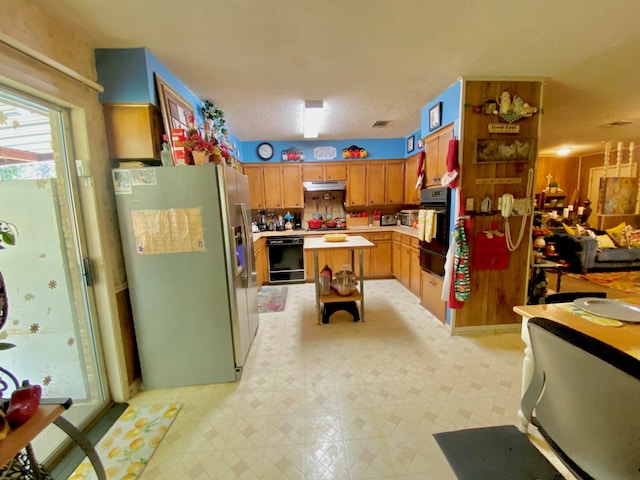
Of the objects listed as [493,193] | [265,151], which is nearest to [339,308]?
[493,193]

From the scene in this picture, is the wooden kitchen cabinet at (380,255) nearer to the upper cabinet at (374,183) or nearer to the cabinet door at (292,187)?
the upper cabinet at (374,183)

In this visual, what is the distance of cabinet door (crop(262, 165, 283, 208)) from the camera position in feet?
15.1

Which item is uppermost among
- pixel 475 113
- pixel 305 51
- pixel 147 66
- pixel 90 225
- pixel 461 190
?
pixel 305 51

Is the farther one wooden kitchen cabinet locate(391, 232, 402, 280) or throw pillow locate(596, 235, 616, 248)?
throw pillow locate(596, 235, 616, 248)

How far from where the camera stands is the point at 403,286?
13.7 feet

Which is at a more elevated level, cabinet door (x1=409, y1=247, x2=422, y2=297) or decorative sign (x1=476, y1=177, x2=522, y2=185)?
decorative sign (x1=476, y1=177, x2=522, y2=185)

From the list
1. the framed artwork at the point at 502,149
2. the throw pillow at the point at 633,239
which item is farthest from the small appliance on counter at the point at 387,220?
the throw pillow at the point at 633,239

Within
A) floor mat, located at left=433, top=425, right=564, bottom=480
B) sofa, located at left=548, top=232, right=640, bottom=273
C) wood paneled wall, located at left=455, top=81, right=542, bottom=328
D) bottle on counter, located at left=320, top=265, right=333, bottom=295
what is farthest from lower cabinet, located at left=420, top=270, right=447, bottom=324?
sofa, located at left=548, top=232, right=640, bottom=273

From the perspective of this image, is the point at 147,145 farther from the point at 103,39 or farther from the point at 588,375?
the point at 588,375

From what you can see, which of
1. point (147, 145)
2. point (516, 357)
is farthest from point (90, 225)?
point (516, 357)

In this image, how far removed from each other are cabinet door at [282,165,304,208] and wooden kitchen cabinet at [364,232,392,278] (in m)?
1.48

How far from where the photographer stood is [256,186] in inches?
182

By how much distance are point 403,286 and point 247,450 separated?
10.7 ft

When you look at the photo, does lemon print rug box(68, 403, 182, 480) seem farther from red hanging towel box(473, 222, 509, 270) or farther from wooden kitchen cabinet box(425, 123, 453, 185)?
wooden kitchen cabinet box(425, 123, 453, 185)
